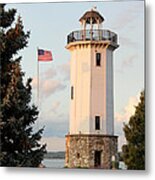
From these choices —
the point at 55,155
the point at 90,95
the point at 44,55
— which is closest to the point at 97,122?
the point at 90,95

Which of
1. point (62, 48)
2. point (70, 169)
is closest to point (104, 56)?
point (62, 48)

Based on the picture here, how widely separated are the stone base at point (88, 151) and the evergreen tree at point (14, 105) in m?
0.19

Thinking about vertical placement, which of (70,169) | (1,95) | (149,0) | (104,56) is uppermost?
(149,0)

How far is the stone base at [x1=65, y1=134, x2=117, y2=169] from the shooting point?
321 centimetres

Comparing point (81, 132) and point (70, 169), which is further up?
point (81, 132)

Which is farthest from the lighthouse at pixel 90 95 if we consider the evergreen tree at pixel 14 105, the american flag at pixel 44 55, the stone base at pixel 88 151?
the evergreen tree at pixel 14 105

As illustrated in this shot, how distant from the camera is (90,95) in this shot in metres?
3.24

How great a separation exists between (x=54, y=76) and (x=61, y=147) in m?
0.40

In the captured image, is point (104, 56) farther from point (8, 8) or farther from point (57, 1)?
point (8, 8)

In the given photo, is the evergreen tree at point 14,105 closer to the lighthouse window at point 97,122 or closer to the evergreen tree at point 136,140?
the lighthouse window at point 97,122

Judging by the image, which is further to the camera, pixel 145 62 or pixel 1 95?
pixel 1 95

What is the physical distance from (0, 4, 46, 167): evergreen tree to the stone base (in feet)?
0.61

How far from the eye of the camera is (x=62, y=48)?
327cm

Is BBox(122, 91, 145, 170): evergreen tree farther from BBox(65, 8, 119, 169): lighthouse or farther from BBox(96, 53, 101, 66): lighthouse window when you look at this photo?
BBox(96, 53, 101, 66): lighthouse window
